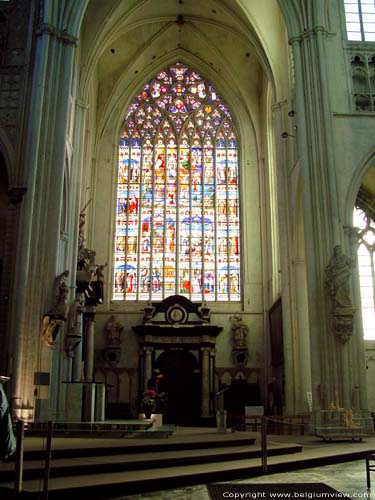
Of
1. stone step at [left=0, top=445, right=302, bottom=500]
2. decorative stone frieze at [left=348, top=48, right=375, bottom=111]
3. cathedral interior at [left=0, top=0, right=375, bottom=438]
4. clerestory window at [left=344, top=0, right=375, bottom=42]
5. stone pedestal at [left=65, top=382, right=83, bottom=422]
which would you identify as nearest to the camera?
stone step at [left=0, top=445, right=302, bottom=500]

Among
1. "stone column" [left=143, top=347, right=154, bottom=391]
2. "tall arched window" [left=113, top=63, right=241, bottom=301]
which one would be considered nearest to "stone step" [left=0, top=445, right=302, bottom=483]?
"stone column" [left=143, top=347, right=154, bottom=391]

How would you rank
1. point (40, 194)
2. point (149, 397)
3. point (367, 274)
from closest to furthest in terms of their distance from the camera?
point (149, 397) < point (40, 194) < point (367, 274)

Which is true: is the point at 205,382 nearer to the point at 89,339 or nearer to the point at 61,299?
the point at 89,339

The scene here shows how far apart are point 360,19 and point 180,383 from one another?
14900mm

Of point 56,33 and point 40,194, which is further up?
point 56,33

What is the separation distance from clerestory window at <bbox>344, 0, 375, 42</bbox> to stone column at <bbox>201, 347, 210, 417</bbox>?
12781 millimetres

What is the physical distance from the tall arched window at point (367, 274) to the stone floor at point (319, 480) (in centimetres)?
1236

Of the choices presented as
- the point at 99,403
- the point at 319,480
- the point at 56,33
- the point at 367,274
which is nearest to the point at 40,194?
the point at 56,33

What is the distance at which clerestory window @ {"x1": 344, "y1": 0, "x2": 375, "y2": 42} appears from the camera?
17766 mm

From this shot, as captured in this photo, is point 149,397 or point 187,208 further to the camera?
point 187,208

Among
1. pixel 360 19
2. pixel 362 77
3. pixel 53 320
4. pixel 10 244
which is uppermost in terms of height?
pixel 360 19

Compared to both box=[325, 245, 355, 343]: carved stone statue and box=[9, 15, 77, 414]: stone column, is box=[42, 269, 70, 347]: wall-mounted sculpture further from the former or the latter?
box=[325, 245, 355, 343]: carved stone statue

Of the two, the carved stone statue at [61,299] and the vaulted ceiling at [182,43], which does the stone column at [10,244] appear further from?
the vaulted ceiling at [182,43]

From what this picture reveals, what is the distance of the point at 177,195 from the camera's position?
990 inches
